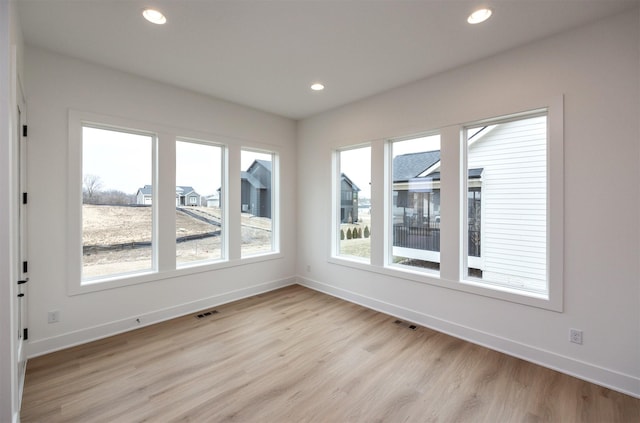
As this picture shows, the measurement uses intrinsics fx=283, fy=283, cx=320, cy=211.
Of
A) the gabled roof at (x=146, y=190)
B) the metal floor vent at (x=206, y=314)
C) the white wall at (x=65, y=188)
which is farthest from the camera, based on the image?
the metal floor vent at (x=206, y=314)

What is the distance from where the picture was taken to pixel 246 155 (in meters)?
4.59

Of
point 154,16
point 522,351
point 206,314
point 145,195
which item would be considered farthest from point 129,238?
point 522,351

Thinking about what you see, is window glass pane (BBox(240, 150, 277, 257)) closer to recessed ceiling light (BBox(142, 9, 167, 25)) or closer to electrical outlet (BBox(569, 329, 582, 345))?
recessed ceiling light (BBox(142, 9, 167, 25))

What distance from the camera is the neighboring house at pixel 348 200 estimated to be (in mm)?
4461

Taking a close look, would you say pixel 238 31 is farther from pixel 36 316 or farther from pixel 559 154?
pixel 36 316

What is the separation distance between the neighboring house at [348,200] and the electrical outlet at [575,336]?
2.71m

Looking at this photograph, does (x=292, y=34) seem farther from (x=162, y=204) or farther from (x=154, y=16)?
(x=162, y=204)

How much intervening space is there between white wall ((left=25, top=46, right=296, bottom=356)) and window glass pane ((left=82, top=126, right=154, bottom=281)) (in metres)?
0.22

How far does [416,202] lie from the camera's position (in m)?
3.68

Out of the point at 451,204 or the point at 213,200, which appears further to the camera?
the point at 213,200

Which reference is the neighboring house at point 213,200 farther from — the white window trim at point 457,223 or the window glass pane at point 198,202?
the white window trim at point 457,223

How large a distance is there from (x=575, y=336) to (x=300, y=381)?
2415 millimetres

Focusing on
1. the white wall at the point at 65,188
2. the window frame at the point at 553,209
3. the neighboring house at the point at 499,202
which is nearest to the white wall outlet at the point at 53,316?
the white wall at the point at 65,188

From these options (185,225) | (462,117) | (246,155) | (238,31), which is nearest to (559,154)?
(462,117)
